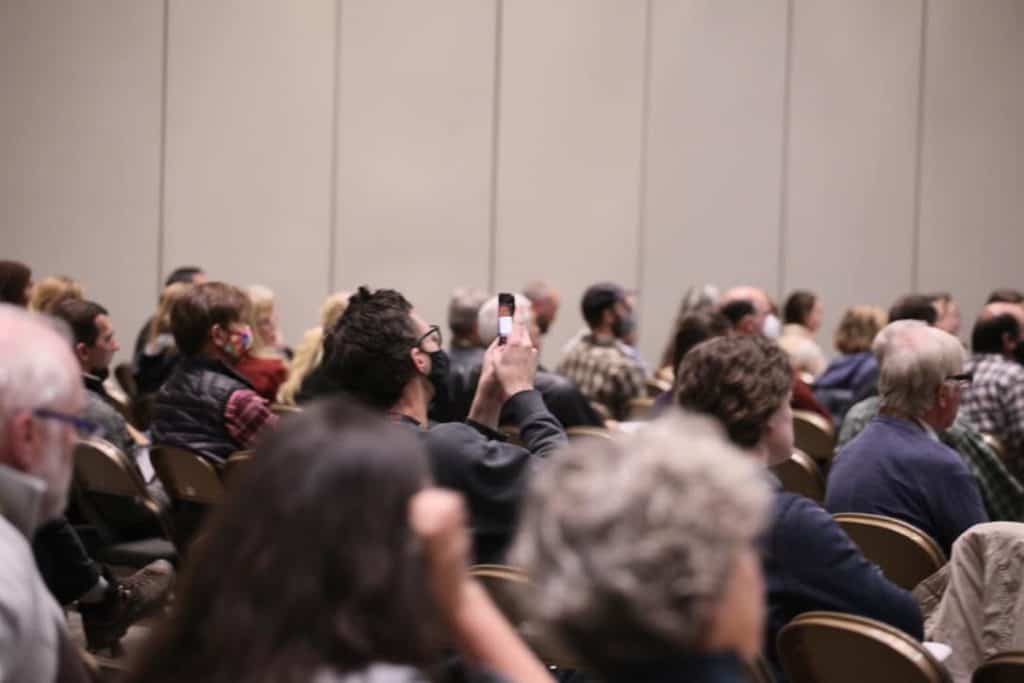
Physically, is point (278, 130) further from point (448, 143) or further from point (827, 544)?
point (827, 544)

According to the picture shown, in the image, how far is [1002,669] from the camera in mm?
3096

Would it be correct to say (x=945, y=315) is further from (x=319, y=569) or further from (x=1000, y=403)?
(x=319, y=569)

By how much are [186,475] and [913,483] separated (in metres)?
2.51

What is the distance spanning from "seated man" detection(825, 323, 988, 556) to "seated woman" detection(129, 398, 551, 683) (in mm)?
2723

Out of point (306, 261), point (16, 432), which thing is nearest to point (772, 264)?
point (306, 261)

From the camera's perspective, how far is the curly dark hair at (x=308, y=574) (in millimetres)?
1587

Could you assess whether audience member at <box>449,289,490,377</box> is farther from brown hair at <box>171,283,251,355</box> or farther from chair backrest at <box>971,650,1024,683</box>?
chair backrest at <box>971,650,1024,683</box>

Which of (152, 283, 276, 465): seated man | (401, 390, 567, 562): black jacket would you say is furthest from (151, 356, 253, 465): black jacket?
(401, 390, 567, 562): black jacket

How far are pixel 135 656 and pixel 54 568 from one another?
8.13 feet

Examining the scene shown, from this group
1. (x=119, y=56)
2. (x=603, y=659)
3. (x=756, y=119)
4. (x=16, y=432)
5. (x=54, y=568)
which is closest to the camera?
(x=603, y=659)

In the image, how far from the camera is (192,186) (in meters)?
11.3

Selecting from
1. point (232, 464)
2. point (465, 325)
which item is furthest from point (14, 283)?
point (465, 325)

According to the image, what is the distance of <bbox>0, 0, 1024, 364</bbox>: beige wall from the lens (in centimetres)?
1123

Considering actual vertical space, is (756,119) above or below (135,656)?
above
